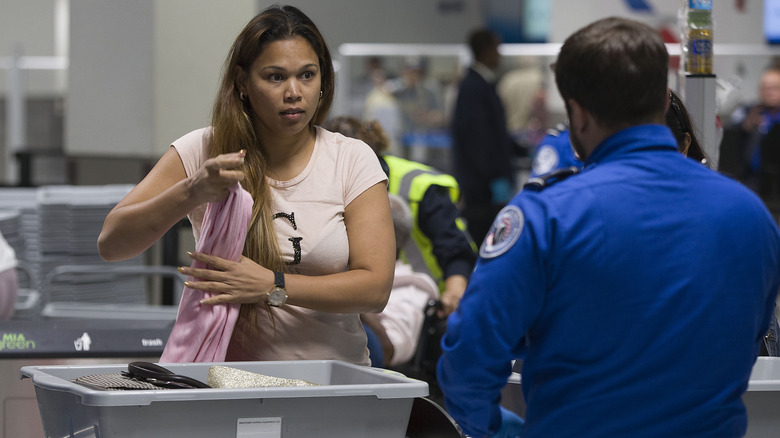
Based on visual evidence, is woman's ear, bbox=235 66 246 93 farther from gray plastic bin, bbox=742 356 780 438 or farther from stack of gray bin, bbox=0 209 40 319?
stack of gray bin, bbox=0 209 40 319

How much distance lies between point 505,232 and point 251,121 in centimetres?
79

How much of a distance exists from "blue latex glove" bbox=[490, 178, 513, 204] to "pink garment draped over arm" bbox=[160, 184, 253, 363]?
565 cm

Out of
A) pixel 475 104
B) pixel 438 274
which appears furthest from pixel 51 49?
pixel 438 274

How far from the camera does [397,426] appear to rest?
1868mm

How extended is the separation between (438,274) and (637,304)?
2.44 meters

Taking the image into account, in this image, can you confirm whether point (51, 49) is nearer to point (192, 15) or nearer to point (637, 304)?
point (192, 15)

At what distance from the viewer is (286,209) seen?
6.86 feet

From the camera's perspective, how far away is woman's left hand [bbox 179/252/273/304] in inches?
77.9

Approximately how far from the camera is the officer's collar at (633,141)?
156 cm

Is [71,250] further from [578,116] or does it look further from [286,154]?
[578,116]

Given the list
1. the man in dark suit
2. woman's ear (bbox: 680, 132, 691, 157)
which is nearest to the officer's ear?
woman's ear (bbox: 680, 132, 691, 157)

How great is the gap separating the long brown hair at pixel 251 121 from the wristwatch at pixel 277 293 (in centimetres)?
8

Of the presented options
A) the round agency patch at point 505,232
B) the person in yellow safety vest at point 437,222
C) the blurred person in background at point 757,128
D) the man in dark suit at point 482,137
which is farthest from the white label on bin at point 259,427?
the blurred person in background at point 757,128

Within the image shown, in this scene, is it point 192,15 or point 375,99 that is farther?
point 375,99
